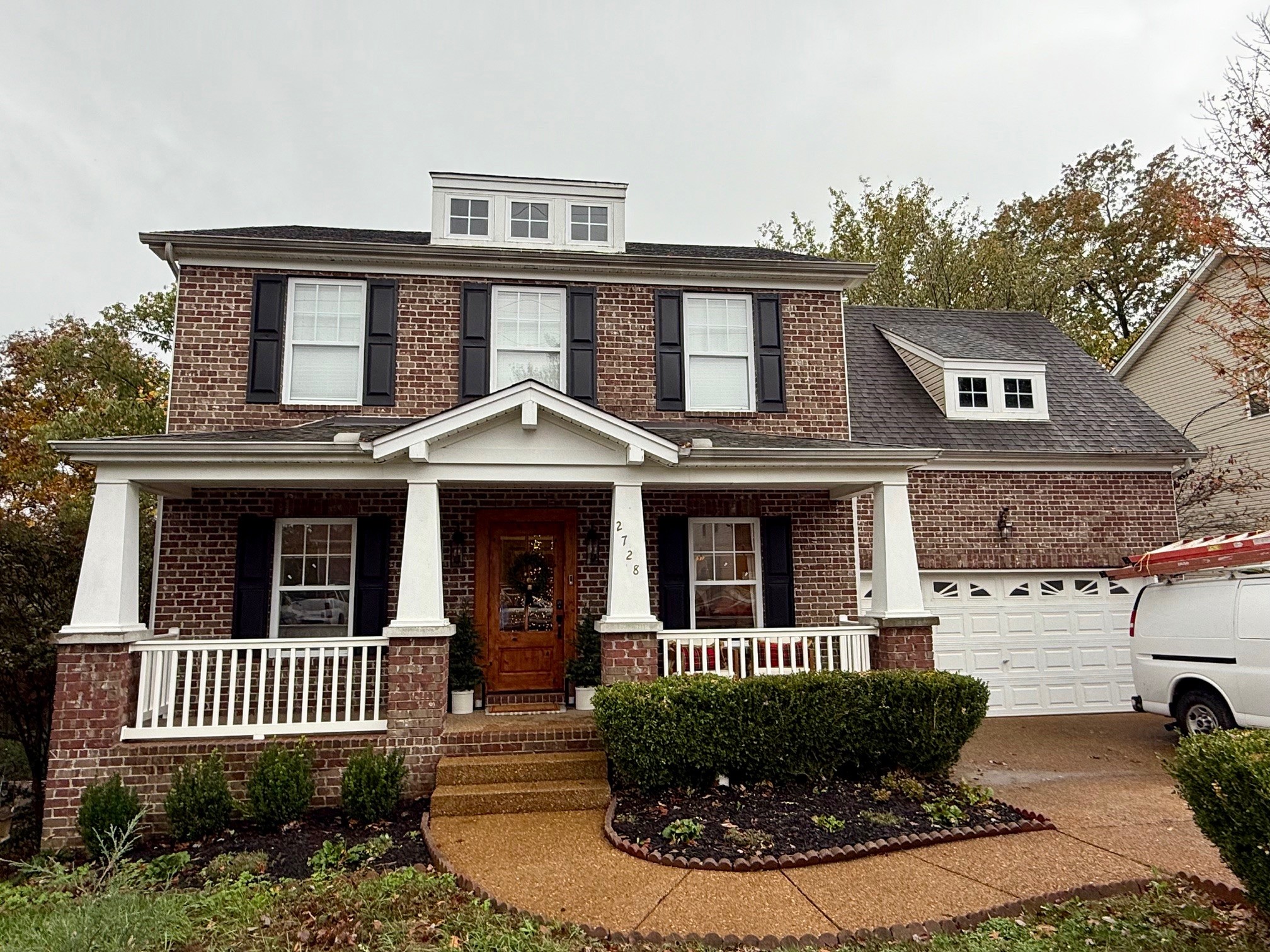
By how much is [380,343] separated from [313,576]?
299 centimetres

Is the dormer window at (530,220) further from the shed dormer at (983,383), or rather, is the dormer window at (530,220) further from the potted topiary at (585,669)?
the shed dormer at (983,383)

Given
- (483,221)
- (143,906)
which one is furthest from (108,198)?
(143,906)

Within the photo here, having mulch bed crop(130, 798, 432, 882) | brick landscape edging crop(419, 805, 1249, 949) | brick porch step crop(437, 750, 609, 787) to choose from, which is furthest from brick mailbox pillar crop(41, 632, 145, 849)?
brick landscape edging crop(419, 805, 1249, 949)

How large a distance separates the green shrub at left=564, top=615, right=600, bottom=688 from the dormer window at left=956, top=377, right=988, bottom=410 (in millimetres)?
7343

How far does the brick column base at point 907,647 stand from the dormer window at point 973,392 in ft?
17.9

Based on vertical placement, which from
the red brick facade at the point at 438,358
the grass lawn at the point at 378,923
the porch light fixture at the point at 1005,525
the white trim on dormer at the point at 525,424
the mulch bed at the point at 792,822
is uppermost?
the red brick facade at the point at 438,358

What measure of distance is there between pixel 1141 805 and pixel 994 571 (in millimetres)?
4623

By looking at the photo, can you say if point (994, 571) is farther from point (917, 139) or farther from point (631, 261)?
point (917, 139)

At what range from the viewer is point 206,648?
271 inches

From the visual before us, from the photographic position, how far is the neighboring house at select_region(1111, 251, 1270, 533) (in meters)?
13.8

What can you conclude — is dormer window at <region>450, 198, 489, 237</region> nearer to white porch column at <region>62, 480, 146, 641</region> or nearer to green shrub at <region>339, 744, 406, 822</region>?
white porch column at <region>62, 480, 146, 641</region>

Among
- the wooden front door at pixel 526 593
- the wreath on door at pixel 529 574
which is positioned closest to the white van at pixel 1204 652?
the wooden front door at pixel 526 593

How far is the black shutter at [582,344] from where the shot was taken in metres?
9.39

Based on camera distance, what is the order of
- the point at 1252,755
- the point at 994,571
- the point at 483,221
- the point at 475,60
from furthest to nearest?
1. the point at 475,60
2. the point at 994,571
3. the point at 483,221
4. the point at 1252,755
